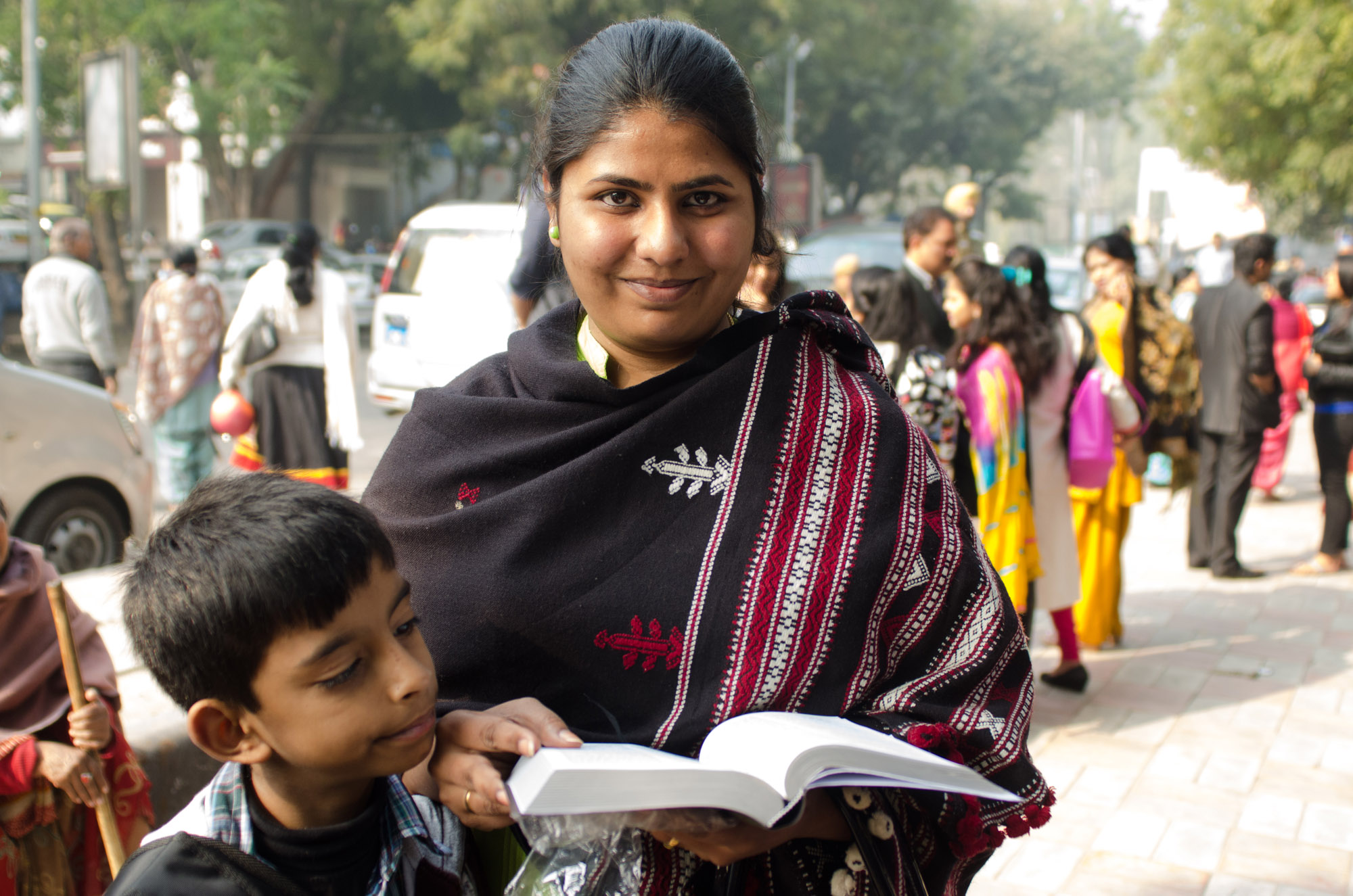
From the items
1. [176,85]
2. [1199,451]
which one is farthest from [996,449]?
[176,85]

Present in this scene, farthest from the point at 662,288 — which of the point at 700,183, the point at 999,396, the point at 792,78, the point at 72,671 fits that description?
the point at 792,78

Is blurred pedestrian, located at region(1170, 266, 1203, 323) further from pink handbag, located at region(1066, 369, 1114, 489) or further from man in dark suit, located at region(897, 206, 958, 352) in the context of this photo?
pink handbag, located at region(1066, 369, 1114, 489)

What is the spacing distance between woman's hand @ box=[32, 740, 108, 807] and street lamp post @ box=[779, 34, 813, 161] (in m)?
24.9

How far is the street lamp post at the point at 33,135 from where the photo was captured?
1230cm

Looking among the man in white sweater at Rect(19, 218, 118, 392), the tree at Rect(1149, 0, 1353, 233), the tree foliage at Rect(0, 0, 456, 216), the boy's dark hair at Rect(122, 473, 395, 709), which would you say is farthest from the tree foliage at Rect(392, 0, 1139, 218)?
the boy's dark hair at Rect(122, 473, 395, 709)

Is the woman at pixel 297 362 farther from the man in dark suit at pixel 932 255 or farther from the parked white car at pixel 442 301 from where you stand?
the man in dark suit at pixel 932 255

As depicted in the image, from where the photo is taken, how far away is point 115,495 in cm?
575

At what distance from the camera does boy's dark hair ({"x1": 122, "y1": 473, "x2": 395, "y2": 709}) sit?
1230mm

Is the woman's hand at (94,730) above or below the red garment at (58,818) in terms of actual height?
above

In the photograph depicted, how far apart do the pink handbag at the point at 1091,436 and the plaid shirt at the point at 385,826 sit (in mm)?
3845

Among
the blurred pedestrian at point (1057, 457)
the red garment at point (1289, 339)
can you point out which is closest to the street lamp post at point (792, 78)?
the red garment at point (1289, 339)

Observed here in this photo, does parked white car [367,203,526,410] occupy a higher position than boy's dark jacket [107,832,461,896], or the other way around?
parked white car [367,203,526,410]

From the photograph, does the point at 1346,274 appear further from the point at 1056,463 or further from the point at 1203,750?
the point at 1203,750

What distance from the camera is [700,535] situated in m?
1.38
